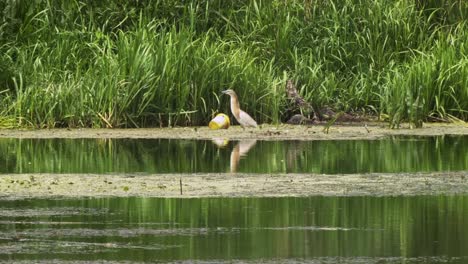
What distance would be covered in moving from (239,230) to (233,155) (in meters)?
5.74

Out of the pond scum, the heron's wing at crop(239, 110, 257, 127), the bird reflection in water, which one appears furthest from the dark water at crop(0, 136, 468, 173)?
the pond scum

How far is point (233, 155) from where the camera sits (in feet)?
50.2

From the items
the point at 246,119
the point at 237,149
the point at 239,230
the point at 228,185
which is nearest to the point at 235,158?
the point at 237,149

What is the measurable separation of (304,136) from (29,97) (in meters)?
3.75

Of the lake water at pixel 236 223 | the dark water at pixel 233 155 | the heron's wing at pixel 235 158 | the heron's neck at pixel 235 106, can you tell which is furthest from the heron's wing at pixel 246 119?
the lake water at pixel 236 223

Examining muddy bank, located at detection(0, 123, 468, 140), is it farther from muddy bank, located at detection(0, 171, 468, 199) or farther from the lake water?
muddy bank, located at detection(0, 171, 468, 199)

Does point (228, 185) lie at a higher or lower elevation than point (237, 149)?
lower

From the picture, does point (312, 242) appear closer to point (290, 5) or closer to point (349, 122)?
point (349, 122)

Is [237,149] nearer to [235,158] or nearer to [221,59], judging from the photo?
[235,158]

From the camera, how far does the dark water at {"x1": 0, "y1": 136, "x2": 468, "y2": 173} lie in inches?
547

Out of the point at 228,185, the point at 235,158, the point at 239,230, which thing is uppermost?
the point at 235,158

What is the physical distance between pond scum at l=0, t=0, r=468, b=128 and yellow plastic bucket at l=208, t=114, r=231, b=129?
502 mm

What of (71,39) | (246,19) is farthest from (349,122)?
(71,39)

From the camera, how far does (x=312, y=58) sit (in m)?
21.0
